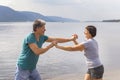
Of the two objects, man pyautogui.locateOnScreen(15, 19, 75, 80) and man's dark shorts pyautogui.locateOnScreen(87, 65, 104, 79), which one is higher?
man pyautogui.locateOnScreen(15, 19, 75, 80)

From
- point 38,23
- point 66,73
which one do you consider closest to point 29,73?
point 38,23

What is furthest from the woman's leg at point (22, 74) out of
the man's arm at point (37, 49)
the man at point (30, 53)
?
the man's arm at point (37, 49)

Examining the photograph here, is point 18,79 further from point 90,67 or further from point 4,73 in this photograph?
point 4,73

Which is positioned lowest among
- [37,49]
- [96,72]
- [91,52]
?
[96,72]

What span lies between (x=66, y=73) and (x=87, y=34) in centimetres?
1341

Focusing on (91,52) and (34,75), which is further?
(91,52)

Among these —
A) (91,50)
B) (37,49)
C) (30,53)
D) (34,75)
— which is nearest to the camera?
(37,49)

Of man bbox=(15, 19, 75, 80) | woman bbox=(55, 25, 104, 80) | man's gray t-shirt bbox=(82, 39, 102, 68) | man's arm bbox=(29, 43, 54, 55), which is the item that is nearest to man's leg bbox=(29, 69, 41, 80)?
man bbox=(15, 19, 75, 80)

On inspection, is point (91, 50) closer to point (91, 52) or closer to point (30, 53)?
point (91, 52)

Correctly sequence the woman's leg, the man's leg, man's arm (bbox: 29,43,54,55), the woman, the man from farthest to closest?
1. the woman
2. the man's leg
3. the woman's leg
4. the man
5. man's arm (bbox: 29,43,54,55)

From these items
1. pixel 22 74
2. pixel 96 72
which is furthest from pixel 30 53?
pixel 96 72

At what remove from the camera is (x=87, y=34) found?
28.9 feet

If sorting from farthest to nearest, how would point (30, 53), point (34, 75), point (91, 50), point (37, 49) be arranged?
1. point (91, 50)
2. point (34, 75)
3. point (30, 53)
4. point (37, 49)

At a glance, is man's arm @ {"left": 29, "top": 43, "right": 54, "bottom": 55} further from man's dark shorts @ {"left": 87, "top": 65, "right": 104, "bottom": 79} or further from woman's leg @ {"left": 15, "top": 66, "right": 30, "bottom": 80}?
man's dark shorts @ {"left": 87, "top": 65, "right": 104, "bottom": 79}
